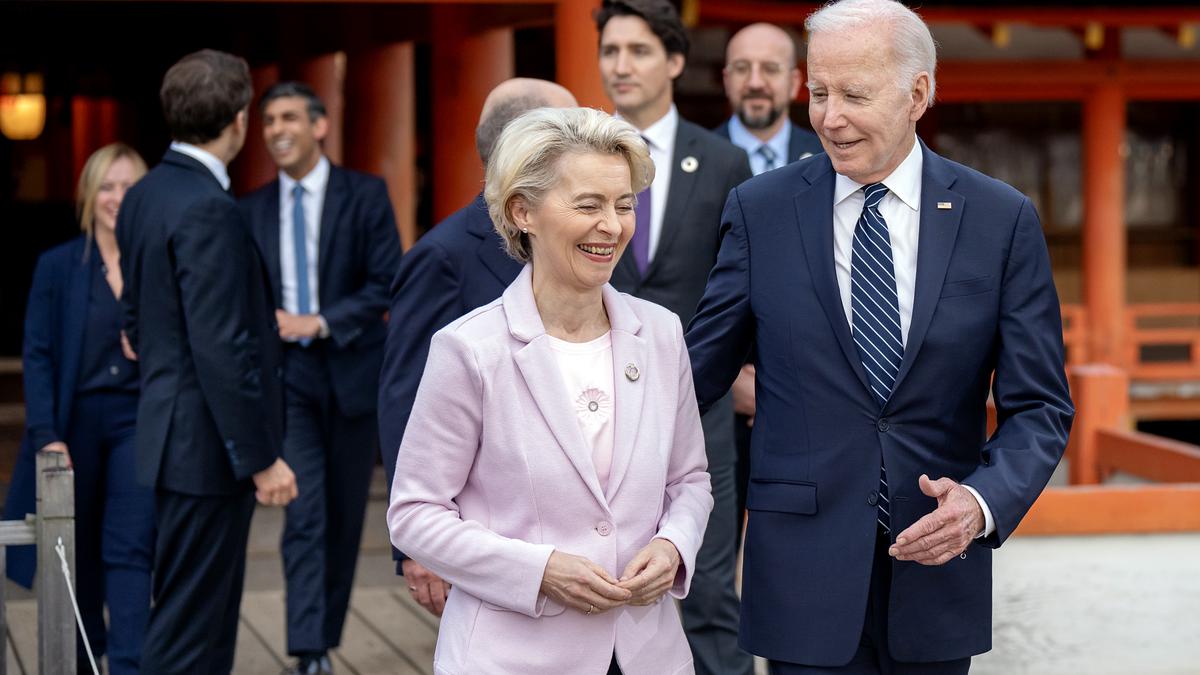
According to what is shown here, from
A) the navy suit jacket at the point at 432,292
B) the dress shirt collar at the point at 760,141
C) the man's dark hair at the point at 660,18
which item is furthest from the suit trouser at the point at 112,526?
the dress shirt collar at the point at 760,141

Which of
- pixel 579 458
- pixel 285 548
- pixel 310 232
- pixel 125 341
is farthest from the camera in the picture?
pixel 310 232

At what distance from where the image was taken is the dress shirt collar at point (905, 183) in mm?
2902

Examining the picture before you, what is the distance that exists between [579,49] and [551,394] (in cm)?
399

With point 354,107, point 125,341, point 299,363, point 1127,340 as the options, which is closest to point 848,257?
point 125,341

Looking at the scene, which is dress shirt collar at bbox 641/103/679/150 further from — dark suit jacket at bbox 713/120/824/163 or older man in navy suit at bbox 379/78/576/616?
older man in navy suit at bbox 379/78/576/616

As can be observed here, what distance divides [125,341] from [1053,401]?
2919 millimetres

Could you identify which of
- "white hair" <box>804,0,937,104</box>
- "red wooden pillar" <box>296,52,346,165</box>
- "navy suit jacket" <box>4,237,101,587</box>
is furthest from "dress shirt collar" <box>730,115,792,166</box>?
"red wooden pillar" <box>296,52,346,165</box>

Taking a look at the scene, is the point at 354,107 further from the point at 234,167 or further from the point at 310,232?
the point at 310,232

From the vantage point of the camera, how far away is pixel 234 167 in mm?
11352

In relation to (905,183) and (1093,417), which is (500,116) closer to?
(905,183)

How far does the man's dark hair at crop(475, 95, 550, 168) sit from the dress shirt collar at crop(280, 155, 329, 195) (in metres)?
2.22

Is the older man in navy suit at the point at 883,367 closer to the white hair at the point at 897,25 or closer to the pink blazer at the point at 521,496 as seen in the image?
the white hair at the point at 897,25

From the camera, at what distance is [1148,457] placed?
742 cm

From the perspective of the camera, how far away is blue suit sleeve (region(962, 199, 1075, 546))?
2693 mm
